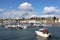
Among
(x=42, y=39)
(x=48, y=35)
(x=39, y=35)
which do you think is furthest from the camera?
(x=39, y=35)

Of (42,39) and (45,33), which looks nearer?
(42,39)

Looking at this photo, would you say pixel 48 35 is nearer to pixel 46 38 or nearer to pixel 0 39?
pixel 46 38

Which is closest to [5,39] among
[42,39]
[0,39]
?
[0,39]

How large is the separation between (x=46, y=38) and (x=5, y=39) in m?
17.7

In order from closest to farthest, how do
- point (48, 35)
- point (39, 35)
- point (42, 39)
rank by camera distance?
point (42, 39)
point (48, 35)
point (39, 35)

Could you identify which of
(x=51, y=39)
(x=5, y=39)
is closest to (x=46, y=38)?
(x=51, y=39)

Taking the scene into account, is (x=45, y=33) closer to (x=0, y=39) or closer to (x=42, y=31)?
(x=42, y=31)

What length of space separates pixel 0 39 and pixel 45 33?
20879 millimetres

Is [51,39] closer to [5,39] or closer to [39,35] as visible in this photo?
[39,35]

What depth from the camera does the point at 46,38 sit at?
85125mm

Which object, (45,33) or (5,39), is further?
(45,33)

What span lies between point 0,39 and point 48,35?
845 inches

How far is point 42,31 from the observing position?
3784 inches

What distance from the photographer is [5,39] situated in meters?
83.8
